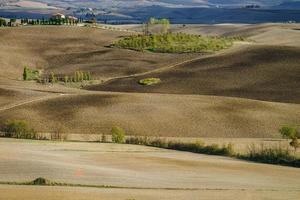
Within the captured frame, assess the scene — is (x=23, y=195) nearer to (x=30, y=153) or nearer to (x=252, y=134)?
(x=30, y=153)

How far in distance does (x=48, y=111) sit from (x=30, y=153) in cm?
2248

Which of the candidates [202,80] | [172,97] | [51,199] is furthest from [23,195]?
[202,80]

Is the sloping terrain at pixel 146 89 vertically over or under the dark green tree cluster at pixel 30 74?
over

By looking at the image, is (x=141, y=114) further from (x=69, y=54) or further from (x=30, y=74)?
(x=69, y=54)

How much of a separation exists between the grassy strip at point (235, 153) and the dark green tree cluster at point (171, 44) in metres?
56.1

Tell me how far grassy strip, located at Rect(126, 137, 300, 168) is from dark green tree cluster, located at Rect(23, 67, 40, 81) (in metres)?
37.8

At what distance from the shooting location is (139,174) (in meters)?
24.9

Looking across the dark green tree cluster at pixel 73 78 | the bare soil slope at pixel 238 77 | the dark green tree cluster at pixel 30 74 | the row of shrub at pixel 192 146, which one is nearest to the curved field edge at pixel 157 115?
the row of shrub at pixel 192 146

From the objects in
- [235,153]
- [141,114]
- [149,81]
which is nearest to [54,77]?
[149,81]

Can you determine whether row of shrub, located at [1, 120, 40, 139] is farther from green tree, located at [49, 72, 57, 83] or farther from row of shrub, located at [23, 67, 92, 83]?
row of shrub, located at [23, 67, 92, 83]

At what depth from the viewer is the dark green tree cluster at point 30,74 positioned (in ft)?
246

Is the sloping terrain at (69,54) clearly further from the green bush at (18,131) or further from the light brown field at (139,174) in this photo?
the light brown field at (139,174)

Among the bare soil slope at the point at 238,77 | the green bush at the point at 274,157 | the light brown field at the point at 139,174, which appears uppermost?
the light brown field at the point at 139,174

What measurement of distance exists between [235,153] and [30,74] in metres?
49.3
